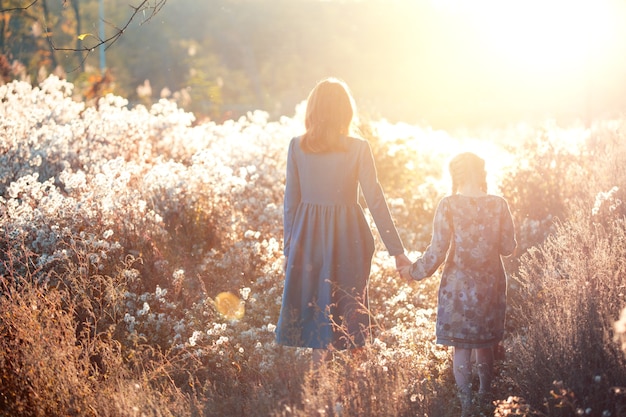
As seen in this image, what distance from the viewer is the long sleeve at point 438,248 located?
4805mm

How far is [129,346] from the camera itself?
18.8ft

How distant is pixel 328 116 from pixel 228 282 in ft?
9.57

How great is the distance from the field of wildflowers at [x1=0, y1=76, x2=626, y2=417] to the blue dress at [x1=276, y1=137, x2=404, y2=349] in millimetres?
231

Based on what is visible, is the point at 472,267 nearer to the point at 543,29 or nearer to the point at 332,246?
the point at 332,246

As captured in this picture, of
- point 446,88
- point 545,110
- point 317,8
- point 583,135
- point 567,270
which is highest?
point 317,8

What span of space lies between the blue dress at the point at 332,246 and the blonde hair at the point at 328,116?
0.23 ft

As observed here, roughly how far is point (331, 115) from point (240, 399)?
6.15 ft

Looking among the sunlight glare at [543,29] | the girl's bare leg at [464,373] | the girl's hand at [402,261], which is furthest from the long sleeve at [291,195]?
the sunlight glare at [543,29]

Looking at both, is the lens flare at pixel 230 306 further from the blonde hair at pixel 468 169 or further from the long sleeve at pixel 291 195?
the blonde hair at pixel 468 169

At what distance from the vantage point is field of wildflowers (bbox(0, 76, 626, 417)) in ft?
13.5

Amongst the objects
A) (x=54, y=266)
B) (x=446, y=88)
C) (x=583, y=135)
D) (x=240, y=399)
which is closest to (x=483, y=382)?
(x=240, y=399)

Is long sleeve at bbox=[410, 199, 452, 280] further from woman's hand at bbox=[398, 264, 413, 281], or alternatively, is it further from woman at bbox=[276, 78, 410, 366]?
woman at bbox=[276, 78, 410, 366]

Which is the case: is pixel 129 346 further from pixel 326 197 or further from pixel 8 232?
pixel 326 197

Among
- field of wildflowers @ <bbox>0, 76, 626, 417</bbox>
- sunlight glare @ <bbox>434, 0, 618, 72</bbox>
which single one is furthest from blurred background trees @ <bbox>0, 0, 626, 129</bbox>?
field of wildflowers @ <bbox>0, 76, 626, 417</bbox>
